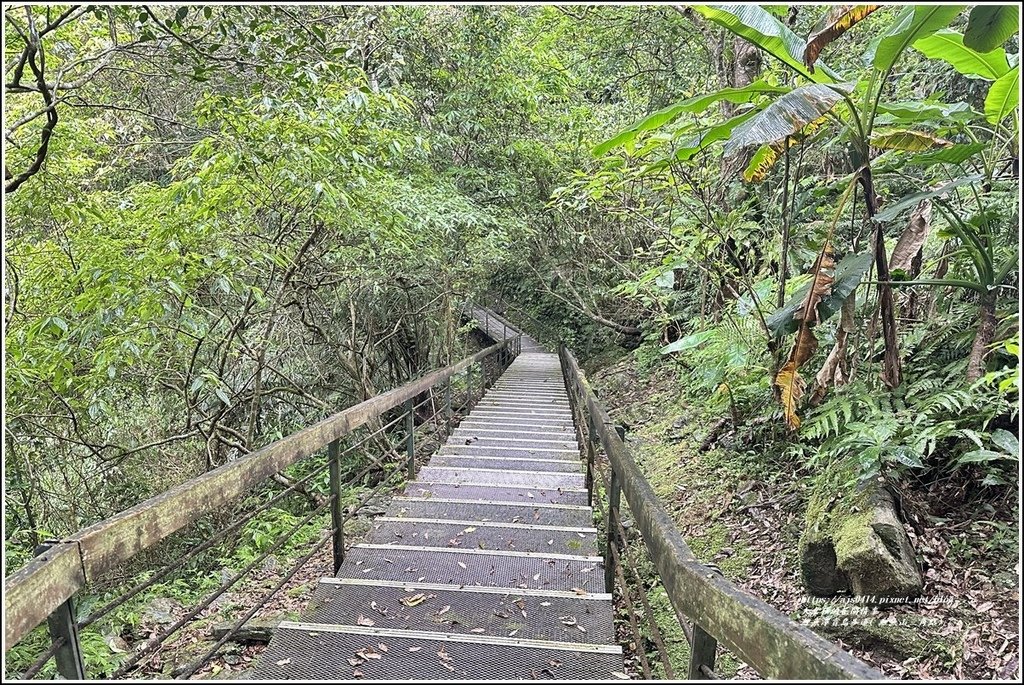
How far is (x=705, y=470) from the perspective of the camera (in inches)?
240

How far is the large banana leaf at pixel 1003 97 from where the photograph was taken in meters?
3.27

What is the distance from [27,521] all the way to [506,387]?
26.4 ft

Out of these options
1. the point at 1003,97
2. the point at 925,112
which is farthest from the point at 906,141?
the point at 1003,97

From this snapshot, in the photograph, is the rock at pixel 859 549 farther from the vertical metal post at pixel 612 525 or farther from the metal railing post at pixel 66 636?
the metal railing post at pixel 66 636

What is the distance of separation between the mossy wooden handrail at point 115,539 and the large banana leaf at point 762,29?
3210 millimetres

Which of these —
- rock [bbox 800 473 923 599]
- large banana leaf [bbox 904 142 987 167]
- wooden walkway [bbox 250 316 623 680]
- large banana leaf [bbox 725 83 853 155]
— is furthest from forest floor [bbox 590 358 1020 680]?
large banana leaf [bbox 725 83 853 155]

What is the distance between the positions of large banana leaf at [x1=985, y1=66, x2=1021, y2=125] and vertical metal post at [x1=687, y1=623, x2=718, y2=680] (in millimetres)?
3481

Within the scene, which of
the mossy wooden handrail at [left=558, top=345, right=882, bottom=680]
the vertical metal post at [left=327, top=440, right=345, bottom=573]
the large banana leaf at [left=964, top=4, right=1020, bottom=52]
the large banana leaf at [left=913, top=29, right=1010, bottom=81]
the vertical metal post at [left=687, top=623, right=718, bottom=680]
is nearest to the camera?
the mossy wooden handrail at [left=558, top=345, right=882, bottom=680]

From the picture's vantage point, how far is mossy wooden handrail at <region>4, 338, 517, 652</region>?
129cm

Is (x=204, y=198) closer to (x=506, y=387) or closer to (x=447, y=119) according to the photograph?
(x=447, y=119)

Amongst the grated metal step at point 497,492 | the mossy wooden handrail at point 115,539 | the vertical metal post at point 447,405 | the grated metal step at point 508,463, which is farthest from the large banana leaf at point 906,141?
the vertical metal post at point 447,405

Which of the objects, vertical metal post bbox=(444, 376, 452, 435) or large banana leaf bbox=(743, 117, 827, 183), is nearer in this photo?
large banana leaf bbox=(743, 117, 827, 183)

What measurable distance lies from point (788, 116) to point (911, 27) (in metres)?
0.71

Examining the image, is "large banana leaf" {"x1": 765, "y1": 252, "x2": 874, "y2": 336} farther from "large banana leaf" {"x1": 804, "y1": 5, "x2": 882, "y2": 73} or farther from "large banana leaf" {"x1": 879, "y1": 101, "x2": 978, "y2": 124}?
"large banana leaf" {"x1": 804, "y1": 5, "x2": 882, "y2": 73}
